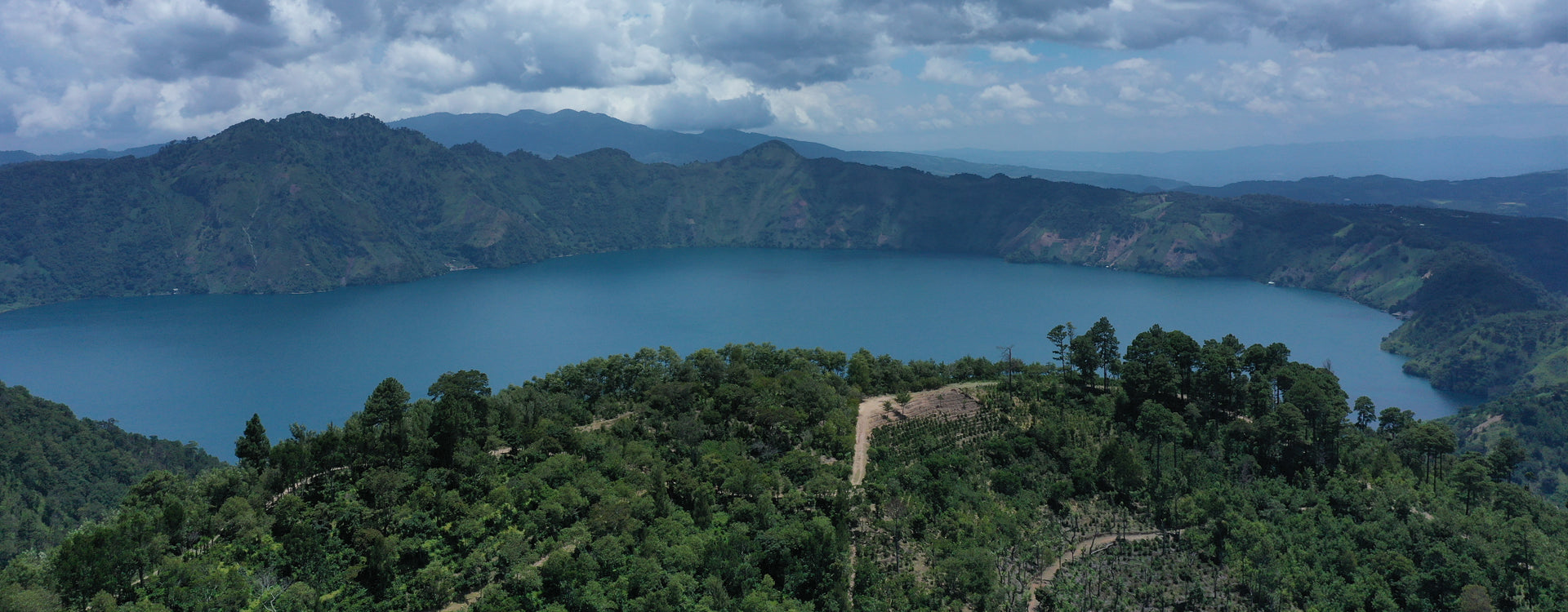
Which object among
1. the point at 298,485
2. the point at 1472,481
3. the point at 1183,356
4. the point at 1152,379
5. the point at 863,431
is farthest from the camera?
the point at 1183,356

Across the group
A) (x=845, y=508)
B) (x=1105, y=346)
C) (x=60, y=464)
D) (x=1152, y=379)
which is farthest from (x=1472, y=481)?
(x=60, y=464)

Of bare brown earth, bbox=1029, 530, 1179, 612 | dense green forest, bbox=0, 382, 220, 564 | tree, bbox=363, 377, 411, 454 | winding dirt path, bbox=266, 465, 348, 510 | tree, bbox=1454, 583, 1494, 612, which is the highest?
tree, bbox=363, 377, 411, 454

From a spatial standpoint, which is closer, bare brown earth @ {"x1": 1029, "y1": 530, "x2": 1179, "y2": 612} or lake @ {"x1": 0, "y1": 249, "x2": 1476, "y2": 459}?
bare brown earth @ {"x1": 1029, "y1": 530, "x2": 1179, "y2": 612}

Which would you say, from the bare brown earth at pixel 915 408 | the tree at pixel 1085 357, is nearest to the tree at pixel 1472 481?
the tree at pixel 1085 357

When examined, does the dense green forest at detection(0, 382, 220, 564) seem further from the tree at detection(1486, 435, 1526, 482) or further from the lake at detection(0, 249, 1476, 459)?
the tree at detection(1486, 435, 1526, 482)

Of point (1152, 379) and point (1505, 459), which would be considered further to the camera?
point (1152, 379)

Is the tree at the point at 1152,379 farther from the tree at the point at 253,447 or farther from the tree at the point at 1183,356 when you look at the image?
the tree at the point at 253,447

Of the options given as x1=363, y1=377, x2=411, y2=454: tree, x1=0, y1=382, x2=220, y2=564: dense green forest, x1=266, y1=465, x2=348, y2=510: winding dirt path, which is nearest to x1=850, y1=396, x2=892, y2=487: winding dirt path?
x1=363, y1=377, x2=411, y2=454: tree

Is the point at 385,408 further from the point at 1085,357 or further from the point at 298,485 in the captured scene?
the point at 1085,357
